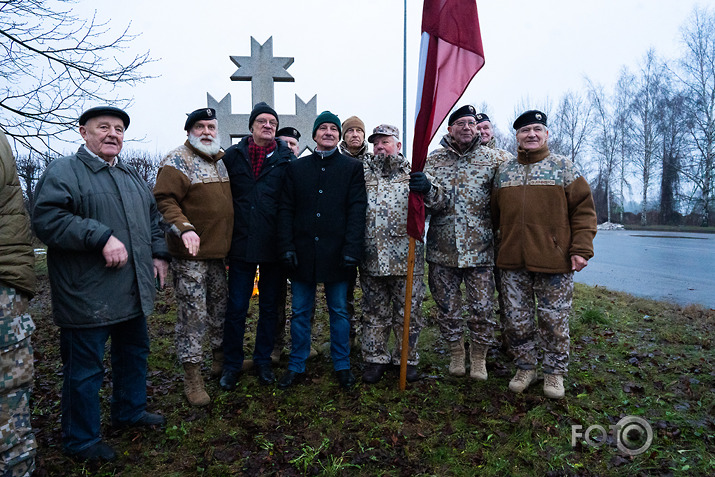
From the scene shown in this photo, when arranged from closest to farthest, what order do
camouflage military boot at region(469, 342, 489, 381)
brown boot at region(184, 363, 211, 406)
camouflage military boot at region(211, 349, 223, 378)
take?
Answer: brown boot at region(184, 363, 211, 406)
camouflage military boot at region(469, 342, 489, 381)
camouflage military boot at region(211, 349, 223, 378)

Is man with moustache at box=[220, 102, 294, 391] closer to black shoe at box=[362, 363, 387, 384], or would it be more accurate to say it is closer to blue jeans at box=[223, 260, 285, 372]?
blue jeans at box=[223, 260, 285, 372]

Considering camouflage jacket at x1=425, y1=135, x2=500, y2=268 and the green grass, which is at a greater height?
camouflage jacket at x1=425, y1=135, x2=500, y2=268

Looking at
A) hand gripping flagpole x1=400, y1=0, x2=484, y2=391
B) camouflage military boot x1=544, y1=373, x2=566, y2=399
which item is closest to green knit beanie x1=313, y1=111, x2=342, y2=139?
hand gripping flagpole x1=400, y1=0, x2=484, y2=391

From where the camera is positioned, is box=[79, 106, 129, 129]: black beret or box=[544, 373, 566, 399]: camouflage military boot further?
box=[544, 373, 566, 399]: camouflage military boot

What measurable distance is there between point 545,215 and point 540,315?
891 millimetres

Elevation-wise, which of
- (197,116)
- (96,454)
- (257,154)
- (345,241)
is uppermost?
(197,116)

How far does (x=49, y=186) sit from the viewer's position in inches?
108

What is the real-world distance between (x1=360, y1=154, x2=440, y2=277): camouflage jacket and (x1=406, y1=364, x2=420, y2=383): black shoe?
0.94 m

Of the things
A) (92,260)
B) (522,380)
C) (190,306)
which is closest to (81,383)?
(92,260)

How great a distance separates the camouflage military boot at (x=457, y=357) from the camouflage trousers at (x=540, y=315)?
51 cm

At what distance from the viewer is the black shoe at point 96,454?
9.49 feet

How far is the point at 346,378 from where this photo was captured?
4.02 metres

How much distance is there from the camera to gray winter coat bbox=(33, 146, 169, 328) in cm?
272

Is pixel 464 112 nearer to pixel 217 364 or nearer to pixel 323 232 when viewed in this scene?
pixel 323 232
